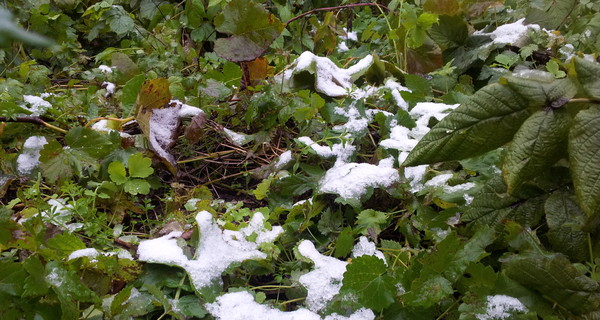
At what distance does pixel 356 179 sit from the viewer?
138 cm

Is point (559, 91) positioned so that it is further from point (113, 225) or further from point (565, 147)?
point (113, 225)

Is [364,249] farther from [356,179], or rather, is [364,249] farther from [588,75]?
[588,75]

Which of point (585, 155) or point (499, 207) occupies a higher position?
point (585, 155)

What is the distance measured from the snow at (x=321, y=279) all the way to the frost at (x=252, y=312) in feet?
0.10

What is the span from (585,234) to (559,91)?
11.7 inches

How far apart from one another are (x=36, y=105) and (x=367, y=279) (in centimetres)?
145

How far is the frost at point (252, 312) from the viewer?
3.51 feet

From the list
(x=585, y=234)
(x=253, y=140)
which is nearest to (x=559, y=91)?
(x=585, y=234)

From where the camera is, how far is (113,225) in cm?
145

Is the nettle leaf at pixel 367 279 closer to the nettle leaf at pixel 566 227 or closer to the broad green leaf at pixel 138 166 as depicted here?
the nettle leaf at pixel 566 227

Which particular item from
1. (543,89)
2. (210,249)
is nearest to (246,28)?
(210,249)

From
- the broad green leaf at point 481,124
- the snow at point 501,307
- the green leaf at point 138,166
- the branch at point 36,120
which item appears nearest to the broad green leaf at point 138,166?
the green leaf at point 138,166

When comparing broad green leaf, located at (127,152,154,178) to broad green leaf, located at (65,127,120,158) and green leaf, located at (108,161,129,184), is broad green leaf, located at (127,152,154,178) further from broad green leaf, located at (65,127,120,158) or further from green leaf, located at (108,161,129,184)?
broad green leaf, located at (65,127,120,158)

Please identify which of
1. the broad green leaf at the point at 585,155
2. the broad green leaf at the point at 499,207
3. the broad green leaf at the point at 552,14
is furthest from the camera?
the broad green leaf at the point at 552,14
